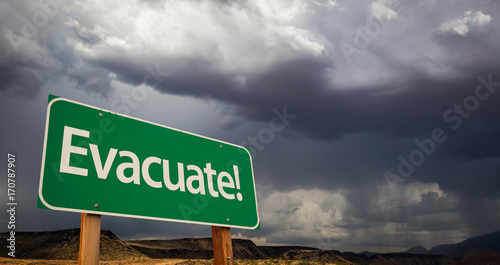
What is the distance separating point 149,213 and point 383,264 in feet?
263

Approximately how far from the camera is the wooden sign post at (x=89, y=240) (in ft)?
10.5

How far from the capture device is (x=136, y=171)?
3.79 m

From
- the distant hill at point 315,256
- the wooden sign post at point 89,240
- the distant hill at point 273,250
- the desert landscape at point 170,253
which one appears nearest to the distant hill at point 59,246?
the desert landscape at point 170,253

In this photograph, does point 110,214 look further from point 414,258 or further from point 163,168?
point 414,258

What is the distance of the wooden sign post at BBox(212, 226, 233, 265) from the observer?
441 centimetres

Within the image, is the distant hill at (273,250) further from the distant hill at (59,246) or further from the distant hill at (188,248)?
the distant hill at (59,246)

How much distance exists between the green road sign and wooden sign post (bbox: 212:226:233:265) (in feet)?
0.43

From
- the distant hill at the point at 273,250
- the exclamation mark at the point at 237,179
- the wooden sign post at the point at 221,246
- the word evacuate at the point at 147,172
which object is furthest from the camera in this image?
the distant hill at the point at 273,250

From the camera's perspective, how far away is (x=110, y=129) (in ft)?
12.4

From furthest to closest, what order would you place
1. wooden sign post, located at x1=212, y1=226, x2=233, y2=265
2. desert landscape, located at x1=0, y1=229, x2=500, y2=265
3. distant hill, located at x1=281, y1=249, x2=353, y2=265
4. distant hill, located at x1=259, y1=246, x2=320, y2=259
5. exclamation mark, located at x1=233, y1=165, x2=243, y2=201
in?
distant hill, located at x1=259, y1=246, x2=320, y2=259 → distant hill, located at x1=281, y1=249, x2=353, y2=265 → desert landscape, located at x1=0, y1=229, x2=500, y2=265 → exclamation mark, located at x1=233, y1=165, x2=243, y2=201 → wooden sign post, located at x1=212, y1=226, x2=233, y2=265

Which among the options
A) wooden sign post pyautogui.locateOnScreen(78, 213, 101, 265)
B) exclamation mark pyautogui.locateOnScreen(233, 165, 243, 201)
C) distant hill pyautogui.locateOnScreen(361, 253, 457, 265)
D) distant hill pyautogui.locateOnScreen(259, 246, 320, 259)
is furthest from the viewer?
distant hill pyautogui.locateOnScreen(259, 246, 320, 259)

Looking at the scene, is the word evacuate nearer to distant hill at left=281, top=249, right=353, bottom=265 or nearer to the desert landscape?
the desert landscape

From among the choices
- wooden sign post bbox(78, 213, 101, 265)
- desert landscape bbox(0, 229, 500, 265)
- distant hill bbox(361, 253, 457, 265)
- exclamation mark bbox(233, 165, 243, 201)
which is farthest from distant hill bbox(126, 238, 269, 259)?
wooden sign post bbox(78, 213, 101, 265)

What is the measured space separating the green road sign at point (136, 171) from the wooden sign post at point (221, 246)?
131 mm
